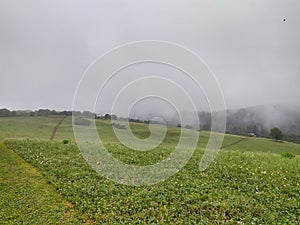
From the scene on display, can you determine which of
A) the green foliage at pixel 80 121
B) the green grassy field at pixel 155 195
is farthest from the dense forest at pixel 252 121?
the green grassy field at pixel 155 195

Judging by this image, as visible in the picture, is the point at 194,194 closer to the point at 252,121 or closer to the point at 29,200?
the point at 29,200

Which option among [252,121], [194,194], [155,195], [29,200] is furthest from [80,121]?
[252,121]

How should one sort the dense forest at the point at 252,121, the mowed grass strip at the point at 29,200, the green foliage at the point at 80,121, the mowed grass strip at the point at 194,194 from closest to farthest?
1. the mowed grass strip at the point at 194,194
2. the mowed grass strip at the point at 29,200
3. the green foliage at the point at 80,121
4. the dense forest at the point at 252,121

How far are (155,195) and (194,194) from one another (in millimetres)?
1584

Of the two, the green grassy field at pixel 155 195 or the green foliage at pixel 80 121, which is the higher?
the green foliage at pixel 80 121

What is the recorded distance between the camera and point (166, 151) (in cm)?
1802

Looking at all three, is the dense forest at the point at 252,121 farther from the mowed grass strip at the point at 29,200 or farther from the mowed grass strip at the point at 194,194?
the mowed grass strip at the point at 194,194

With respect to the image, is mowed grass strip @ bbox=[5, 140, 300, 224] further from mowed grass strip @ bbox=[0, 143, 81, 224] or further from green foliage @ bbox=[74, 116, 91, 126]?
green foliage @ bbox=[74, 116, 91, 126]

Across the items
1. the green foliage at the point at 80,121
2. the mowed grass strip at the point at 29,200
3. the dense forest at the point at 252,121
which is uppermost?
the dense forest at the point at 252,121

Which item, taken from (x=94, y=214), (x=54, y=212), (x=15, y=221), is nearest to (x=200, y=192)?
(x=94, y=214)

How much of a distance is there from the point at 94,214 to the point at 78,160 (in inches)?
268

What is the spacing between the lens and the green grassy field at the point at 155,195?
9047mm

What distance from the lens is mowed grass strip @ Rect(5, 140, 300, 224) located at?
9.02 metres

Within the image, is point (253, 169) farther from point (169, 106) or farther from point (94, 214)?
point (94, 214)
